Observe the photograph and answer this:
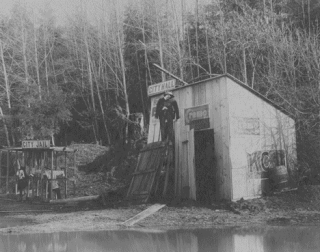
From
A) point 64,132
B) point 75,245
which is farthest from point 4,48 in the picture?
point 75,245

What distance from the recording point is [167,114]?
1759 cm

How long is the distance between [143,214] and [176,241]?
3.99 meters

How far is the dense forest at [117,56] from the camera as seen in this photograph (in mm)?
28188

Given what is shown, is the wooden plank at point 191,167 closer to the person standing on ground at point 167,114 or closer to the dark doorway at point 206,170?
the dark doorway at point 206,170

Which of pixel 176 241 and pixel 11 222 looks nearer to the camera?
pixel 176 241

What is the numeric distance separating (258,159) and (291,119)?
2.19 m

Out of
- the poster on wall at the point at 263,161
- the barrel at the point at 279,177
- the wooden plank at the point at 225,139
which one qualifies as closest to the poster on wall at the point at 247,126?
the wooden plank at the point at 225,139

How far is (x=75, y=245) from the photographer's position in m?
9.80

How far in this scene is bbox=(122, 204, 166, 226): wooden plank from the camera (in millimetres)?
12906

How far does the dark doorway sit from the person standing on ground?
4.40ft

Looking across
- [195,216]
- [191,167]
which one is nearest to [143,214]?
[195,216]

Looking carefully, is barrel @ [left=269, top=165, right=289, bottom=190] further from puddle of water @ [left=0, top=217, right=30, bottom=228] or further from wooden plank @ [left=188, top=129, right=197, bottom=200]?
puddle of water @ [left=0, top=217, right=30, bottom=228]

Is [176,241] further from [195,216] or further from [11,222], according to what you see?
[11,222]

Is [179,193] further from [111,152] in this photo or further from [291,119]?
[111,152]
